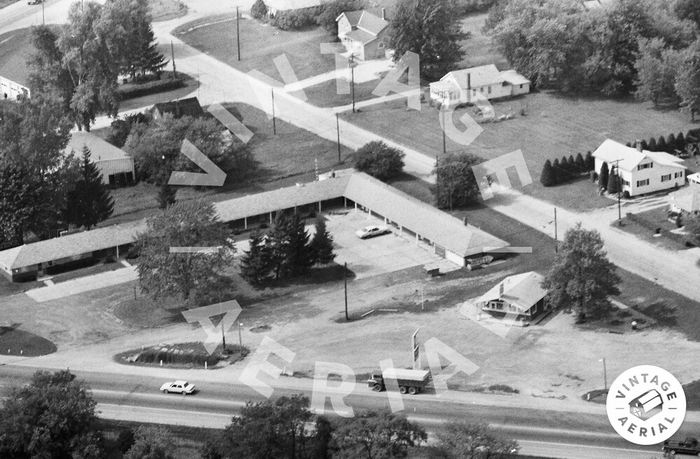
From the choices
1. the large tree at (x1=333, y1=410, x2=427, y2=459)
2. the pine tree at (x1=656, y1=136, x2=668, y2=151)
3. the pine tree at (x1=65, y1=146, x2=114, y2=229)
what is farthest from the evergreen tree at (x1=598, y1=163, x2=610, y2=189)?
the large tree at (x1=333, y1=410, x2=427, y2=459)

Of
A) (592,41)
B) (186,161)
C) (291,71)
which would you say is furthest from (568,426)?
(291,71)

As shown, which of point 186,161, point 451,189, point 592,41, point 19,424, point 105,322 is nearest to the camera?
point 19,424

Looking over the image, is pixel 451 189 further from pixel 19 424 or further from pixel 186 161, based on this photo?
pixel 19 424

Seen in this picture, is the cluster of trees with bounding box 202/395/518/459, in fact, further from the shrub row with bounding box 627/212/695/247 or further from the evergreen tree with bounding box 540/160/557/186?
the evergreen tree with bounding box 540/160/557/186

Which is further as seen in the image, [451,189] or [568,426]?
[451,189]

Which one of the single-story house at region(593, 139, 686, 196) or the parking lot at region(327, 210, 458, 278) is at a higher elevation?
the single-story house at region(593, 139, 686, 196)

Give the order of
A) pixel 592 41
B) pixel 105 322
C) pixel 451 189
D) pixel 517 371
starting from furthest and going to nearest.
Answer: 1. pixel 592 41
2. pixel 451 189
3. pixel 105 322
4. pixel 517 371
